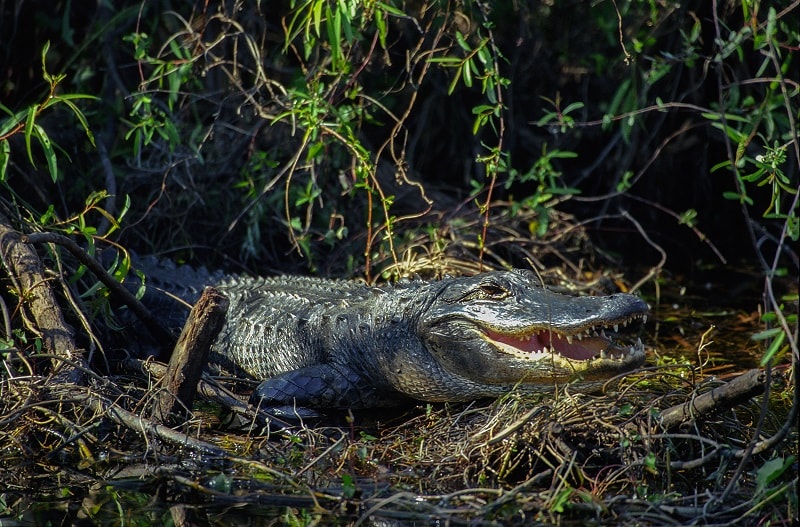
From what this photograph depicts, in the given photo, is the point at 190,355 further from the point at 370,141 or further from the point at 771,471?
the point at 370,141

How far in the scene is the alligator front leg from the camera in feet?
15.4

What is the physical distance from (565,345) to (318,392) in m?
1.21

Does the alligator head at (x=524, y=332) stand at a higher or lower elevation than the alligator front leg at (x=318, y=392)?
higher

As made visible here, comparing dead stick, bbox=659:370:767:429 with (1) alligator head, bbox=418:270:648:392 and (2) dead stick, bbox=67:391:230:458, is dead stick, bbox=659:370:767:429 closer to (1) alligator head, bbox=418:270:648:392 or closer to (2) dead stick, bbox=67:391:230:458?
(1) alligator head, bbox=418:270:648:392

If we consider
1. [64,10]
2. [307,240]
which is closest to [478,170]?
[307,240]

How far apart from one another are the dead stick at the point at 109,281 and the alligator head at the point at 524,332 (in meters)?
1.40

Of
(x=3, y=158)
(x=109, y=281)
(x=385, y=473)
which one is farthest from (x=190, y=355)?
(x=3, y=158)

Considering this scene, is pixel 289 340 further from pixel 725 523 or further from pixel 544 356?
pixel 725 523

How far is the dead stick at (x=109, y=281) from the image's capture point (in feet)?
14.1

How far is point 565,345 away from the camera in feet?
14.5

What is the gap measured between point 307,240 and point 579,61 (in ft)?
10.8

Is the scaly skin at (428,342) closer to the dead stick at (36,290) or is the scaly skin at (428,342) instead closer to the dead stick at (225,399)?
the dead stick at (225,399)

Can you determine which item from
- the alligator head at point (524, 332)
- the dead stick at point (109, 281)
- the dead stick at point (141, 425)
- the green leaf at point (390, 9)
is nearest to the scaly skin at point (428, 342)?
the alligator head at point (524, 332)

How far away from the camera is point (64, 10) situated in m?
7.09
